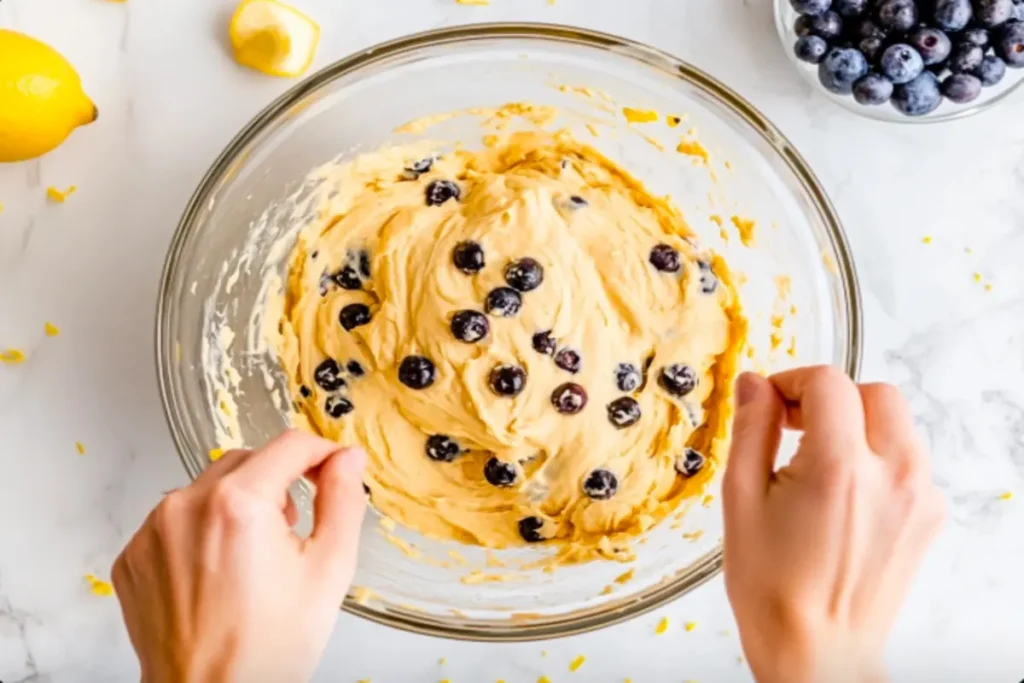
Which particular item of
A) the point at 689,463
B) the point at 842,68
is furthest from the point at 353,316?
the point at 842,68

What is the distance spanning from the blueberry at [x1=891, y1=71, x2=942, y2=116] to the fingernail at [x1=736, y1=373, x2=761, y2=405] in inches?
23.3

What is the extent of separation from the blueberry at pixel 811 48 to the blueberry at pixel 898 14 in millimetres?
87

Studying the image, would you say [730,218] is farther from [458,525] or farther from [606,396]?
[458,525]

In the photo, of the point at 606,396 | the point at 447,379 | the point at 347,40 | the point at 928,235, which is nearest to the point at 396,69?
the point at 347,40

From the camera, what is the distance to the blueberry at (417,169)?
57.0 inches

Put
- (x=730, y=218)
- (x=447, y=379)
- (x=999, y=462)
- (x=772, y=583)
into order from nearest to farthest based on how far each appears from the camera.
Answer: (x=772, y=583)
(x=447, y=379)
(x=730, y=218)
(x=999, y=462)

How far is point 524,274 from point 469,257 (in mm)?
79

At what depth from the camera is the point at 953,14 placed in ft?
4.53

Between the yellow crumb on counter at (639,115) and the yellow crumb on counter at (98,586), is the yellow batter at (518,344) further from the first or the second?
the yellow crumb on counter at (98,586)

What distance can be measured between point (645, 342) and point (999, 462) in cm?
64

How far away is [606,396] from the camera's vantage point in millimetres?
1359

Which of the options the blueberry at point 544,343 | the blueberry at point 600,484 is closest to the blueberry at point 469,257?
the blueberry at point 544,343

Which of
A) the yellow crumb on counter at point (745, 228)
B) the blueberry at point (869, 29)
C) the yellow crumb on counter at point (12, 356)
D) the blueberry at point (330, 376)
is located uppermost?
the blueberry at point (869, 29)

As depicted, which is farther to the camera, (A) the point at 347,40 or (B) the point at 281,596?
(A) the point at 347,40
